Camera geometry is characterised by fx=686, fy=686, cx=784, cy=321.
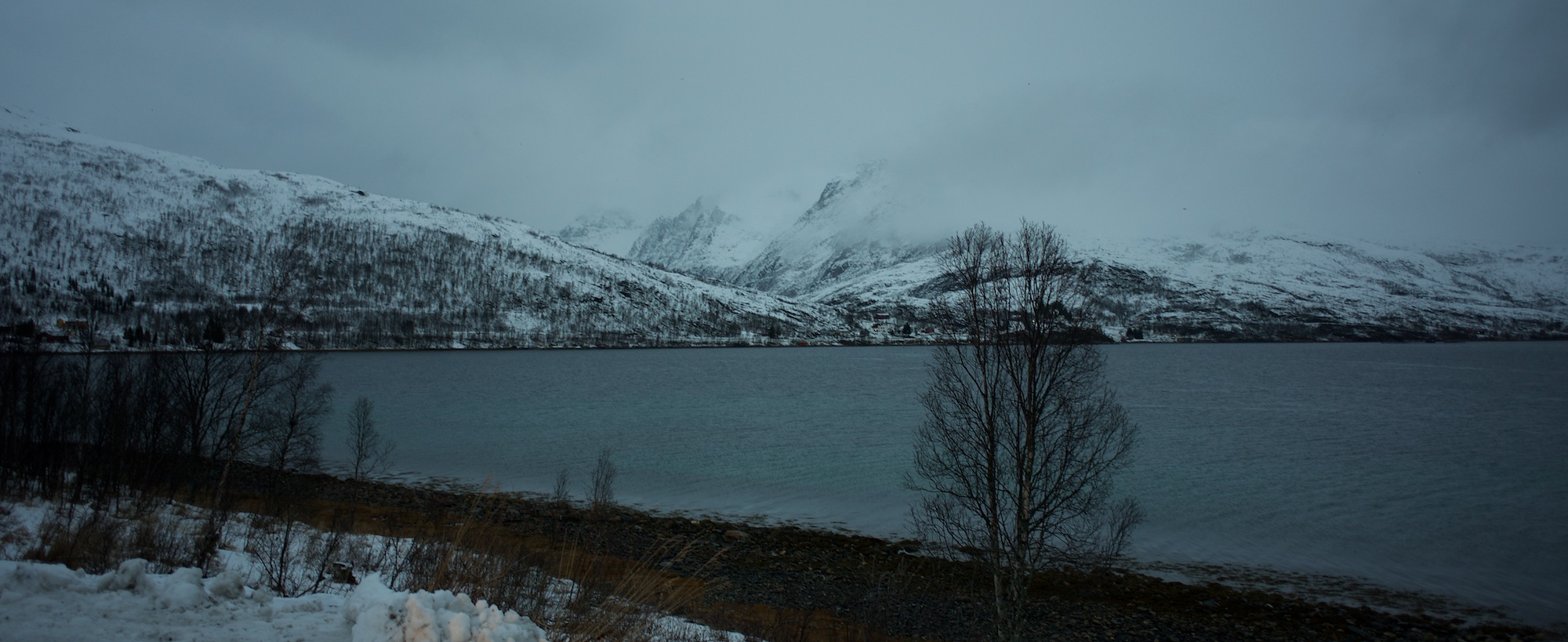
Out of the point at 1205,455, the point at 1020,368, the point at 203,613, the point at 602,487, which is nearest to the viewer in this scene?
the point at 203,613

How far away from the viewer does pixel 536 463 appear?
3678cm

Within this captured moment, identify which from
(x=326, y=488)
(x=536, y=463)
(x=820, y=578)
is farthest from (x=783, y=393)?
(x=820, y=578)

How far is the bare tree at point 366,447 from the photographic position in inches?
1225

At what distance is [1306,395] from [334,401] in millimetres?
95402

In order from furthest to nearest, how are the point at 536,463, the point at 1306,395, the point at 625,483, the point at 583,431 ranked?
the point at 1306,395 < the point at 583,431 < the point at 536,463 < the point at 625,483

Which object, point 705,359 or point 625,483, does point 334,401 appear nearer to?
point 625,483

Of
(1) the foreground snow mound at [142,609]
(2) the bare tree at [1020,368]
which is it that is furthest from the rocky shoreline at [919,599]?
(1) the foreground snow mound at [142,609]

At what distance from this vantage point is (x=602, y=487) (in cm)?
2636

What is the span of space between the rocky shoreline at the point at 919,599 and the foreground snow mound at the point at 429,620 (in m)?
5.81

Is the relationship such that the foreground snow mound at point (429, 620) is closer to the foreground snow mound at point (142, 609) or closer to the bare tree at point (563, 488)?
the foreground snow mound at point (142, 609)

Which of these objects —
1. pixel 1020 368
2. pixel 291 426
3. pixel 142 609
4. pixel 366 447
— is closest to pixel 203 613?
pixel 142 609

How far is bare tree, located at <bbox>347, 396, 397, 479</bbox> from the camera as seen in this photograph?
3112 cm

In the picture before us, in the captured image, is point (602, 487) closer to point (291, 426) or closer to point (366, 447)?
point (291, 426)

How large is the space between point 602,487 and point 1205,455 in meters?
33.3
